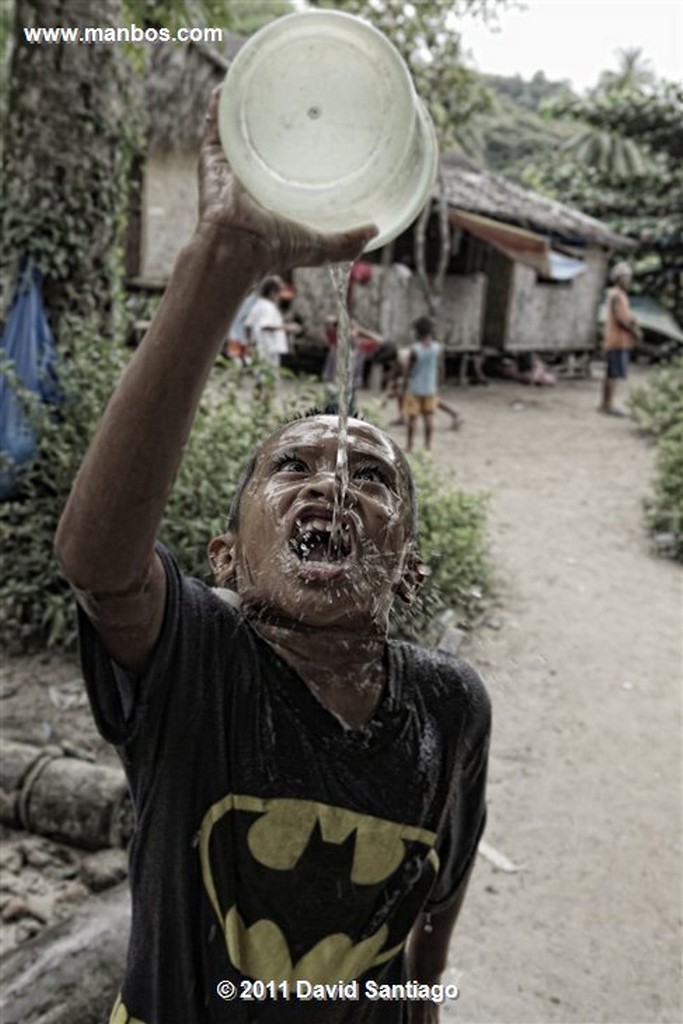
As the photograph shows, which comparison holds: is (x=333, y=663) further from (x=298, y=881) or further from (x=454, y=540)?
(x=454, y=540)

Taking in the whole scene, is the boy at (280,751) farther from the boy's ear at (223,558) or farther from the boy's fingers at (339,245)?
the boy's fingers at (339,245)

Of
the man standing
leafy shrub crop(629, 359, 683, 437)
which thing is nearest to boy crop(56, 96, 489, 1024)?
leafy shrub crop(629, 359, 683, 437)

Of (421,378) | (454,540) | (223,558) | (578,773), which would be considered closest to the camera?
(223,558)

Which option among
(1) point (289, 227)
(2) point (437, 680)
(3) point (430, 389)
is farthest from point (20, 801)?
(3) point (430, 389)

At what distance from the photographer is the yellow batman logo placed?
126cm

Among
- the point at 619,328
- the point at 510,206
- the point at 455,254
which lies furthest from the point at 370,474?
the point at 455,254

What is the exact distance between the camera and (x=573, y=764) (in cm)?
438

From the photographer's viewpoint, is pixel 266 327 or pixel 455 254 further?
pixel 455 254

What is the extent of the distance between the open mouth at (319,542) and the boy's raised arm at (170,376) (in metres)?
0.24

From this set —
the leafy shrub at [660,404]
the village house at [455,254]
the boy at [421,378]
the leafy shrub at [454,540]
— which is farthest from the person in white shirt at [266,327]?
the leafy shrub at [660,404]

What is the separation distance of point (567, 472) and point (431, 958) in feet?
26.8

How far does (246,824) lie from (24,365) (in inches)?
152

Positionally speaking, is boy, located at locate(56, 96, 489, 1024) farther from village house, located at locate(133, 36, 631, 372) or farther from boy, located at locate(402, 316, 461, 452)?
village house, located at locate(133, 36, 631, 372)

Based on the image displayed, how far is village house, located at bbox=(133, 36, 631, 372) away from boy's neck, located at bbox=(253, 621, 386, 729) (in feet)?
35.9
